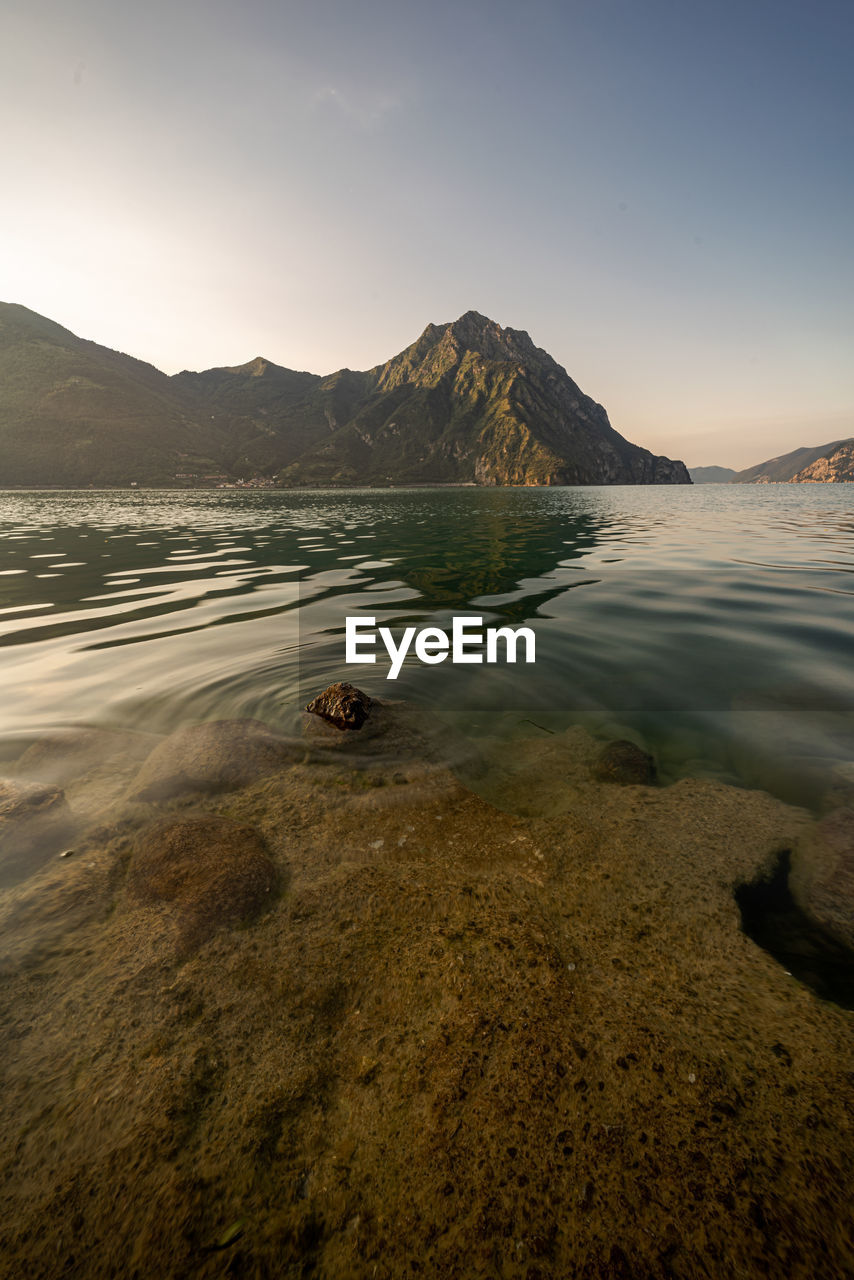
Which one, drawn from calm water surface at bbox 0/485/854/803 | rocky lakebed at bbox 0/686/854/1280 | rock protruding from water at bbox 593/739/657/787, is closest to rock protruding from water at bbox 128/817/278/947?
rocky lakebed at bbox 0/686/854/1280

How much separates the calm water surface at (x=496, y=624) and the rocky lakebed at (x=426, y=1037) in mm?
2387

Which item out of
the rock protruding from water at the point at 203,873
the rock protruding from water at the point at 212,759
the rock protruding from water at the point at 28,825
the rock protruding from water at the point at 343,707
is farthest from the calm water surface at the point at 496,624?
the rock protruding from water at the point at 203,873

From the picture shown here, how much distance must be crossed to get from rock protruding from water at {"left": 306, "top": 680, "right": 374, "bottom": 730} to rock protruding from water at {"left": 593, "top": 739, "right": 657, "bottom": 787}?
3.45 m

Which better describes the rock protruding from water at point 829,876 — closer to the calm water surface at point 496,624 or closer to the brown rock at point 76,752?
the calm water surface at point 496,624

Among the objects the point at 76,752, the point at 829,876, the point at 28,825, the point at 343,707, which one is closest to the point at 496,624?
the point at 343,707

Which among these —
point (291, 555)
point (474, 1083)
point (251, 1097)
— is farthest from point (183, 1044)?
point (291, 555)

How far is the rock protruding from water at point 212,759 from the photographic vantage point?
5.96m

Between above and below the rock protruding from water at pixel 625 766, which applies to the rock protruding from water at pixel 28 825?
below

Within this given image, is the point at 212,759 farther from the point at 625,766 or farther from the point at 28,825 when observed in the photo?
the point at 625,766

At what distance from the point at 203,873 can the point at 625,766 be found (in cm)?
498

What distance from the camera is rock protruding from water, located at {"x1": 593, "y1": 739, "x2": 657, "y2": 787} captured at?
6.07m

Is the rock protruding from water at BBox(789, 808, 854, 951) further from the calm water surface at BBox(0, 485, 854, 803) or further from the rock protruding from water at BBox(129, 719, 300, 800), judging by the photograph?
the rock protruding from water at BBox(129, 719, 300, 800)

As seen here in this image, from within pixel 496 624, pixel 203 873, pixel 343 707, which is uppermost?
pixel 343 707

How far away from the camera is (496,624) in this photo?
43.1ft
